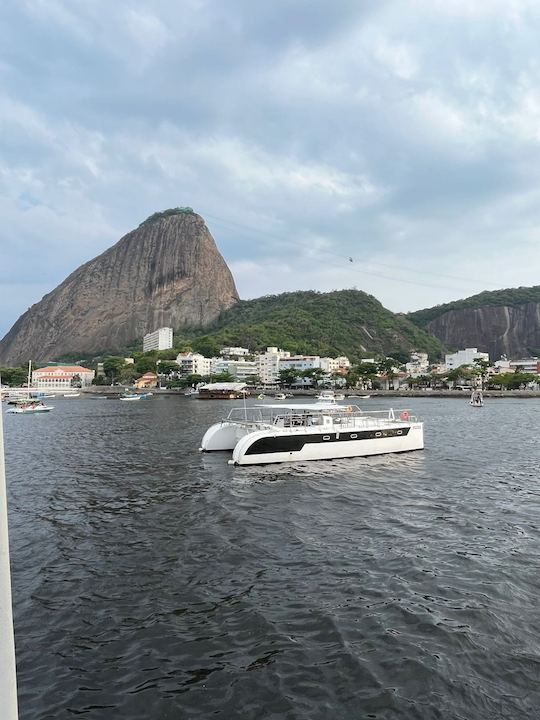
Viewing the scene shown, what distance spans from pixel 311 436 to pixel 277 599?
15.5 metres

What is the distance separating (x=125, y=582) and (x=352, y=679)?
19.2 feet

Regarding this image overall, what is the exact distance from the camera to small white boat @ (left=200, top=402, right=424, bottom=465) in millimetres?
24273

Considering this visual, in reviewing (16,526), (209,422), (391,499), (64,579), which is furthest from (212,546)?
(209,422)

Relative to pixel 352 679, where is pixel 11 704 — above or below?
above

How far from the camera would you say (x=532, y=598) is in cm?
984

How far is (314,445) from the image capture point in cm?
2519

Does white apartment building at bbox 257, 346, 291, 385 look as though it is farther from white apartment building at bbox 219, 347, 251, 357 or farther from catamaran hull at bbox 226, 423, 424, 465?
catamaran hull at bbox 226, 423, 424, 465

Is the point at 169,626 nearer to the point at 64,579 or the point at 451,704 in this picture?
the point at 64,579

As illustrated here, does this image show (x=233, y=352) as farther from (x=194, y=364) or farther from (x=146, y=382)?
(x=146, y=382)

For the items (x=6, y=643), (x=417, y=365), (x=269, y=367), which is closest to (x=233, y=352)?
(x=269, y=367)

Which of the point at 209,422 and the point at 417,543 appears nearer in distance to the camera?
the point at 417,543

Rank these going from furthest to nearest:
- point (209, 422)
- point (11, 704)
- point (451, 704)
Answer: point (209, 422) < point (451, 704) < point (11, 704)

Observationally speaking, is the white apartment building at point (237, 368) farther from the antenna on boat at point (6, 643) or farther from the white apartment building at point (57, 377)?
the antenna on boat at point (6, 643)

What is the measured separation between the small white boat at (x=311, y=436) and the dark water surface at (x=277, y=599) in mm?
3542
